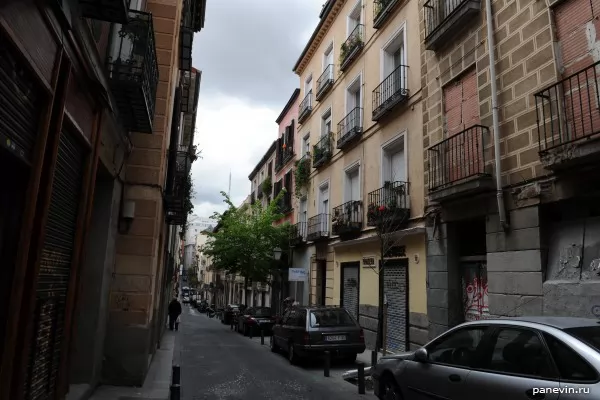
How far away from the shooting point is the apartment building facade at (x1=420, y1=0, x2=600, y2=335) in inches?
307

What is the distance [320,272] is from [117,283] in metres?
13.6

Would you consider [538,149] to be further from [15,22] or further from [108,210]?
[15,22]

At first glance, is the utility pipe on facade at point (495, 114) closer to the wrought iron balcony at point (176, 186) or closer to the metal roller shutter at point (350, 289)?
the wrought iron balcony at point (176, 186)

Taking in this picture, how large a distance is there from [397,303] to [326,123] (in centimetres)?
1059

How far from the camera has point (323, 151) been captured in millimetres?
20547

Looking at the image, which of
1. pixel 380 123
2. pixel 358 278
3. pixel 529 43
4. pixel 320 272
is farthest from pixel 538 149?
pixel 320 272

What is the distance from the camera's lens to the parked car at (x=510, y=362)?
3691 mm

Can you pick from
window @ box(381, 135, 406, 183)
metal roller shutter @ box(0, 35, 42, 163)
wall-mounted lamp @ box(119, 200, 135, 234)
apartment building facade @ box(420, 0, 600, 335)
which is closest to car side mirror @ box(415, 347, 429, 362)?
apartment building facade @ box(420, 0, 600, 335)

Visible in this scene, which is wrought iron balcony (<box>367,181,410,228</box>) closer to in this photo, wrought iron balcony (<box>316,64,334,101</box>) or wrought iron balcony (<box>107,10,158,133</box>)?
wrought iron balcony (<box>316,64,334,101</box>)

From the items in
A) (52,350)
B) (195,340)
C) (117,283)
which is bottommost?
(195,340)

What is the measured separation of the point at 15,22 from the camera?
3396mm

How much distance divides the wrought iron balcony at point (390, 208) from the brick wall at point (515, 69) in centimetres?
378

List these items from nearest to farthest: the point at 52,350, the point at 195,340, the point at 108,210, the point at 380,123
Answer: the point at 52,350 → the point at 108,210 → the point at 380,123 → the point at 195,340

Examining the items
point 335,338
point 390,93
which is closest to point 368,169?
point 390,93
